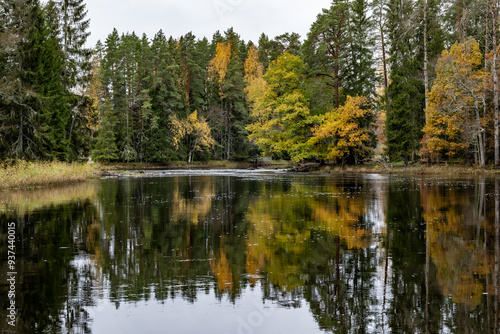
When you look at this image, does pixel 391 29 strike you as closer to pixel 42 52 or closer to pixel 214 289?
pixel 42 52

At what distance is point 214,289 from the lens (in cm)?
626

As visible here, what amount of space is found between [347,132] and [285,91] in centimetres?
Answer: 1007

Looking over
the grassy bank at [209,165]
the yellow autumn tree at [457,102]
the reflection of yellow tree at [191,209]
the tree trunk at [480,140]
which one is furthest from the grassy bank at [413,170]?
the reflection of yellow tree at [191,209]

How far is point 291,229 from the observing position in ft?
36.8

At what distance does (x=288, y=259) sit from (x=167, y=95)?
6842 centimetres

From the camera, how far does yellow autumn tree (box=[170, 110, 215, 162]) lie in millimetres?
71875

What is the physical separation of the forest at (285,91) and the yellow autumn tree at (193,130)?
7.6 inches

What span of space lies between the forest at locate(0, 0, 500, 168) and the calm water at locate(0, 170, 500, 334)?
858 inches

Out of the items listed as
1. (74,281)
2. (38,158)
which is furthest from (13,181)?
(74,281)

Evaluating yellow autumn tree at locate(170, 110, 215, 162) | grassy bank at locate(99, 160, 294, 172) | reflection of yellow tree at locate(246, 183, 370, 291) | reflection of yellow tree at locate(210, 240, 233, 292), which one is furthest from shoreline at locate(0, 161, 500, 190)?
reflection of yellow tree at locate(210, 240, 233, 292)

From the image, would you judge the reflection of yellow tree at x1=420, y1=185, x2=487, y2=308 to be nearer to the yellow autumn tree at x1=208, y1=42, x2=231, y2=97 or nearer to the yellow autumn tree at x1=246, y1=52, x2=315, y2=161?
the yellow autumn tree at x1=246, y1=52, x2=315, y2=161

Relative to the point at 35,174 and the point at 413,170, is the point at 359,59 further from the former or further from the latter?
the point at 35,174

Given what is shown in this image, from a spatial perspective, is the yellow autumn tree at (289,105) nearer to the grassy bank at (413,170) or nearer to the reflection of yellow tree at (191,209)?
the grassy bank at (413,170)

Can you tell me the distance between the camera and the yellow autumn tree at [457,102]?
109ft
